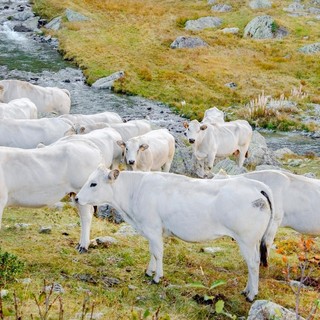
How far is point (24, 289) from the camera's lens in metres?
8.59

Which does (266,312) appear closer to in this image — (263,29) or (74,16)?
(263,29)

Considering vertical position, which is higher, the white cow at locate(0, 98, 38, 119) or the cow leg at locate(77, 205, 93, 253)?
the cow leg at locate(77, 205, 93, 253)

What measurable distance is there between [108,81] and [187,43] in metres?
10.9

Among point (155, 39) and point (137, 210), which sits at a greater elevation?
point (137, 210)

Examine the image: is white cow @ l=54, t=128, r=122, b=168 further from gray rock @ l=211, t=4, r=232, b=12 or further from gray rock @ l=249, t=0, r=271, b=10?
gray rock @ l=249, t=0, r=271, b=10

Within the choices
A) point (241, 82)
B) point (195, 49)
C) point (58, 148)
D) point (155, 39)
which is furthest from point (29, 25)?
point (58, 148)

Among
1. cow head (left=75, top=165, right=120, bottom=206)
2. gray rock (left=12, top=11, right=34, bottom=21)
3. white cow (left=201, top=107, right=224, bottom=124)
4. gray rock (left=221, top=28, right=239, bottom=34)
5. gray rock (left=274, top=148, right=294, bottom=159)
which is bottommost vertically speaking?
gray rock (left=221, top=28, right=239, bottom=34)

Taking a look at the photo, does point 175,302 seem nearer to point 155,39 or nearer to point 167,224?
point 167,224

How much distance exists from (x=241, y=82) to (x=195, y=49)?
26.9 ft

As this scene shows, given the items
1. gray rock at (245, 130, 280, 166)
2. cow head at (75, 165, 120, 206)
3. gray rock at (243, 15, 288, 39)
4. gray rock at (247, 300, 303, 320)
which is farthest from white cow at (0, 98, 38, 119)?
gray rock at (243, 15, 288, 39)

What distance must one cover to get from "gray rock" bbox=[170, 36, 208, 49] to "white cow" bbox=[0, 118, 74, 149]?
28748 millimetres

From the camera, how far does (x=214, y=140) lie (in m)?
20.9

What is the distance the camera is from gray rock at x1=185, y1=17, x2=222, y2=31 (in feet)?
167

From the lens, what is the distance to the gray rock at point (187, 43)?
43.6 m
